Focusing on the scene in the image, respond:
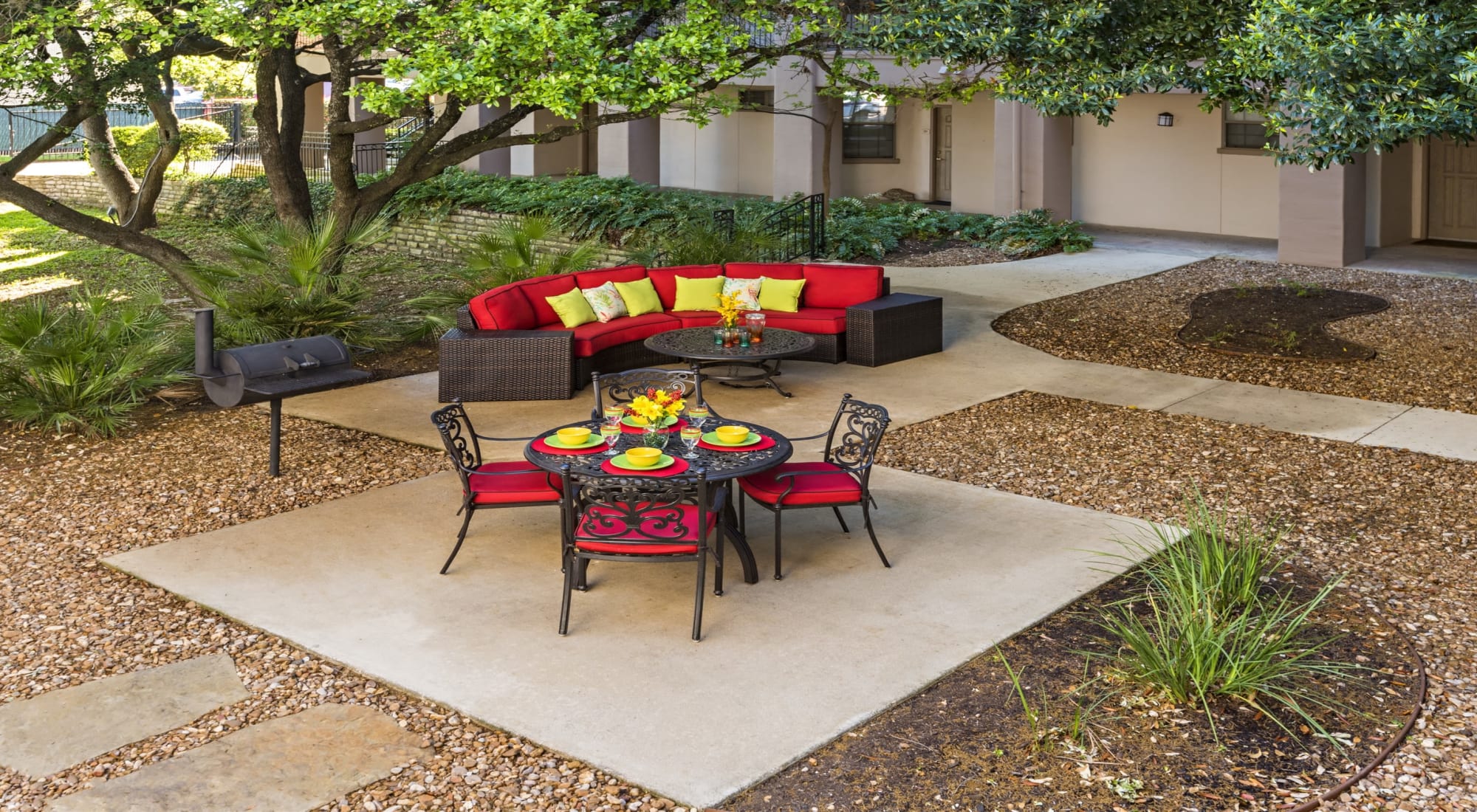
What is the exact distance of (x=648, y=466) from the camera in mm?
6551

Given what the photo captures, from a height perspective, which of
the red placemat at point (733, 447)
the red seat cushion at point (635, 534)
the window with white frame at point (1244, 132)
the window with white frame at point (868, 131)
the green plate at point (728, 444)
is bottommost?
the red seat cushion at point (635, 534)

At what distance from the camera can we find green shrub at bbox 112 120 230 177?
91.3 ft

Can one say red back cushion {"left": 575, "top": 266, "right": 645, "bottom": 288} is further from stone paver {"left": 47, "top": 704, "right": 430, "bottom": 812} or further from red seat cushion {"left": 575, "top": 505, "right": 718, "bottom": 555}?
stone paver {"left": 47, "top": 704, "right": 430, "bottom": 812}

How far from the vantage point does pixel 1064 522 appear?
26.0ft

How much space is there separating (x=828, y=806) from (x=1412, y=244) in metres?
17.8

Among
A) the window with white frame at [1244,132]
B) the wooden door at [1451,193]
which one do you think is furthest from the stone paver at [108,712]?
the wooden door at [1451,193]

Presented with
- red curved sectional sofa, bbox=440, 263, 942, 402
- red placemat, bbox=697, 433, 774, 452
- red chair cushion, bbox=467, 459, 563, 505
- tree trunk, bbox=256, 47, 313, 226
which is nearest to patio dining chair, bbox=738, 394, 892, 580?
red placemat, bbox=697, 433, 774, 452

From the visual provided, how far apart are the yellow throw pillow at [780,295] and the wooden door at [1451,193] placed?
11.6m

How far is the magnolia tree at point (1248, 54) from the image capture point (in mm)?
7883

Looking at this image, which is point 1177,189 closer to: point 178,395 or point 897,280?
point 897,280

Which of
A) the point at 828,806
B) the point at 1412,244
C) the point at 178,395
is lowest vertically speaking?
the point at 828,806

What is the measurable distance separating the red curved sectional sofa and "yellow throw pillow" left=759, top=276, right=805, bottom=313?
0.31 ft

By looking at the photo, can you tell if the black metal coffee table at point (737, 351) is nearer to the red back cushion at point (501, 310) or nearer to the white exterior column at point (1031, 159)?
the red back cushion at point (501, 310)

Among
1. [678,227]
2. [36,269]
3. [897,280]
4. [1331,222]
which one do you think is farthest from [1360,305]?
[36,269]
